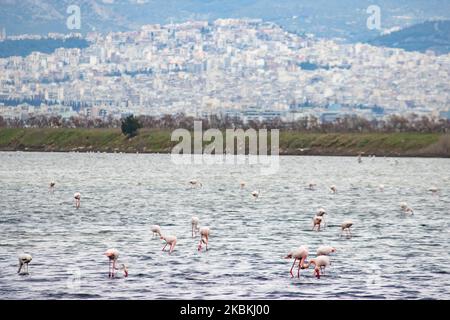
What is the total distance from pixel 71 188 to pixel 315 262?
177ft

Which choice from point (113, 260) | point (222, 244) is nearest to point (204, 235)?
point (222, 244)

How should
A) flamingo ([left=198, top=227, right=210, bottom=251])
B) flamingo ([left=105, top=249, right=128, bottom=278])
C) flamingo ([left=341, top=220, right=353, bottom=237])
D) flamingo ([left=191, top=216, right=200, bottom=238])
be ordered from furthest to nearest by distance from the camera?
flamingo ([left=191, top=216, right=200, bottom=238])
flamingo ([left=341, top=220, right=353, bottom=237])
flamingo ([left=198, top=227, right=210, bottom=251])
flamingo ([left=105, top=249, right=128, bottom=278])

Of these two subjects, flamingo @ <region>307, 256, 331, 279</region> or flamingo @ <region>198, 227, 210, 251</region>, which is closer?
flamingo @ <region>307, 256, 331, 279</region>

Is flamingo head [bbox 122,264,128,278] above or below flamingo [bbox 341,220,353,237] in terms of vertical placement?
below

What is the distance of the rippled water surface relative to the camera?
30562 mm

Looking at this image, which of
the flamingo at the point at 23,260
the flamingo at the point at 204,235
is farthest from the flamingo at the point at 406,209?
the flamingo at the point at 23,260

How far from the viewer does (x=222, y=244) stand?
4150 cm

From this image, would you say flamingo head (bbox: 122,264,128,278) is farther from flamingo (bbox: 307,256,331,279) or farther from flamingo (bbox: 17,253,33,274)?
flamingo (bbox: 307,256,331,279)

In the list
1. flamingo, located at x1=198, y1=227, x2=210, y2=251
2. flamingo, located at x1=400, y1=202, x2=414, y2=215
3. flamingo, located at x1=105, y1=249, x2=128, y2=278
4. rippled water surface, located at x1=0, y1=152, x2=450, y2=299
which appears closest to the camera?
rippled water surface, located at x1=0, y1=152, x2=450, y2=299

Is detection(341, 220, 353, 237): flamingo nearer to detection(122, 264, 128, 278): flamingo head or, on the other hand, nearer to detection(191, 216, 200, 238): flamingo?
detection(191, 216, 200, 238): flamingo

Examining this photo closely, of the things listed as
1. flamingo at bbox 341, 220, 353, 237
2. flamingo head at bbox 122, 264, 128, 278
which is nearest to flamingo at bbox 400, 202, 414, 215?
flamingo at bbox 341, 220, 353, 237

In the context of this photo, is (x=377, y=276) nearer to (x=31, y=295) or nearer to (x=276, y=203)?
(x=31, y=295)

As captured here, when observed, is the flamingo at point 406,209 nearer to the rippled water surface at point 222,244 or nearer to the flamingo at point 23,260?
the rippled water surface at point 222,244
